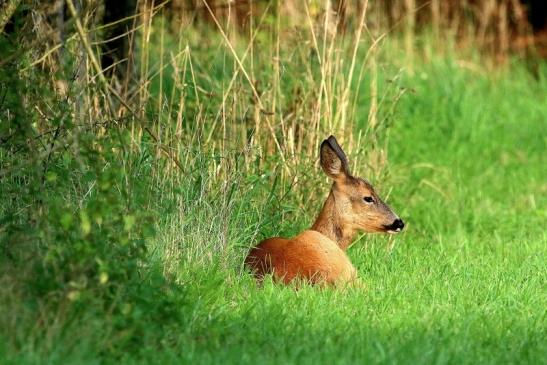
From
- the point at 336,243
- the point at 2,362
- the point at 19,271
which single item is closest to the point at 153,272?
the point at 19,271

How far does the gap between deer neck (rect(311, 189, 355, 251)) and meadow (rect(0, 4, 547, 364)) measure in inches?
7.3

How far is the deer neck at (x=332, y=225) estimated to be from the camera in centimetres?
806

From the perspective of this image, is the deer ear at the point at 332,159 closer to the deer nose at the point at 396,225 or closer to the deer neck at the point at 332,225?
the deer neck at the point at 332,225

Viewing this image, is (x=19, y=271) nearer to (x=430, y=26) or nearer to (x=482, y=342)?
(x=482, y=342)

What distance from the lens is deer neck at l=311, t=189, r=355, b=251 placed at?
8.06 m

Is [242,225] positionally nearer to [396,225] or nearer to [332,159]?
[332,159]

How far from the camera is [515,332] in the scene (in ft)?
19.7

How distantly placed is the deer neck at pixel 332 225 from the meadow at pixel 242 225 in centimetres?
19

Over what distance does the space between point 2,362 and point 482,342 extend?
2.13 meters

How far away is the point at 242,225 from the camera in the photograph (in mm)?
7957

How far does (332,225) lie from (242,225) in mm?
567

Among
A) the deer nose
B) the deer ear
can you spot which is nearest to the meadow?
the deer nose

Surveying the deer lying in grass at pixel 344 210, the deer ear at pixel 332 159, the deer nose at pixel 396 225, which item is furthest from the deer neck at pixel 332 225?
the deer nose at pixel 396 225

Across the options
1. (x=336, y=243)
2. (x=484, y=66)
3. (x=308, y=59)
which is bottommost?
(x=484, y=66)
